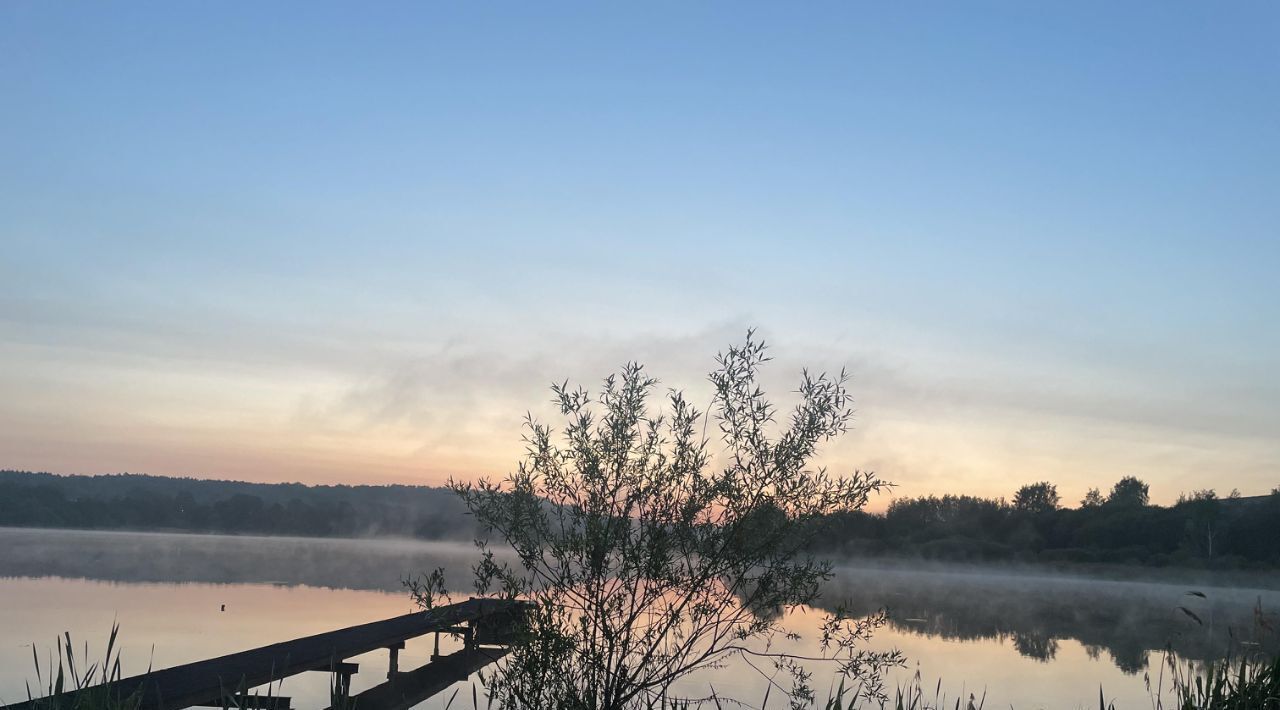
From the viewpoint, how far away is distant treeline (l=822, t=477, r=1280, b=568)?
188ft

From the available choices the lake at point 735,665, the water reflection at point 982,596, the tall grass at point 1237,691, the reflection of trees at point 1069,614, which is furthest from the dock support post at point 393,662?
the tall grass at point 1237,691

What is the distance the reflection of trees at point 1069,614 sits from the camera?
89.6 feet

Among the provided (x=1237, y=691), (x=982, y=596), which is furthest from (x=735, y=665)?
(x=982, y=596)

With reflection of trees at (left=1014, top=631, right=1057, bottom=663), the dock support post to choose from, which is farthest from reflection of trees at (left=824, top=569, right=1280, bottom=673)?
the dock support post

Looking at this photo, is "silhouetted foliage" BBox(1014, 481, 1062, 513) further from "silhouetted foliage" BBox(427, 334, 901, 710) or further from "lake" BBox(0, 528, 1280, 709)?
"silhouetted foliage" BBox(427, 334, 901, 710)

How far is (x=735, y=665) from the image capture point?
20125 millimetres

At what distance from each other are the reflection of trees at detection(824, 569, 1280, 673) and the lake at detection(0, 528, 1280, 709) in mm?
97

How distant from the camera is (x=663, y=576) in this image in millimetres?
7852

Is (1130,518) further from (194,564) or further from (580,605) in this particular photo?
(580,605)

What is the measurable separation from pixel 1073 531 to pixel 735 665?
5082 centimetres

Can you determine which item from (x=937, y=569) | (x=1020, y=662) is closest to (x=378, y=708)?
(x=1020, y=662)

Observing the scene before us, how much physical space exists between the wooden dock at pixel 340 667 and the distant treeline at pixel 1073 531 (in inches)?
1717

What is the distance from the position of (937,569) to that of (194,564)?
45.0 m

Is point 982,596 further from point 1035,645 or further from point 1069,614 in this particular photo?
point 1035,645
